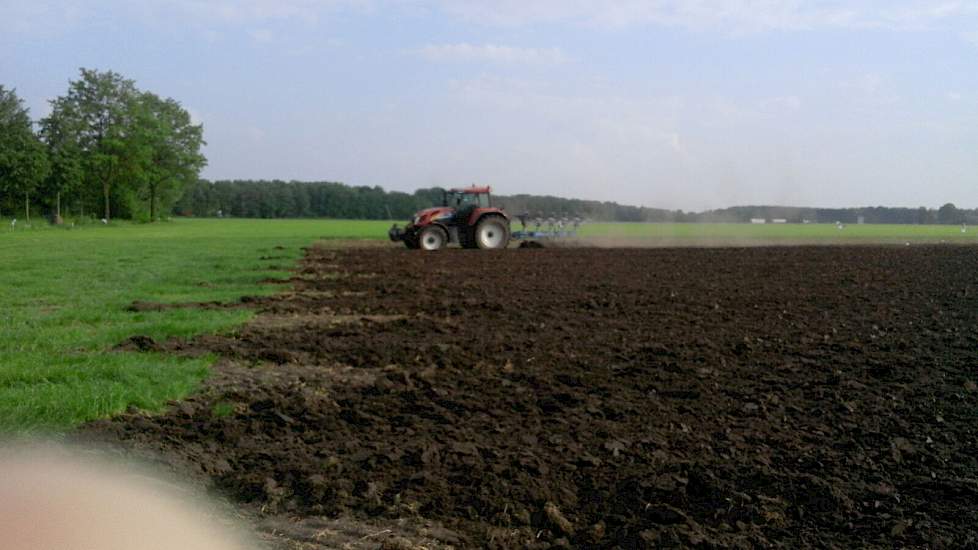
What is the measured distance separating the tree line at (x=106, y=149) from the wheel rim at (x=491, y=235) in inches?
1867

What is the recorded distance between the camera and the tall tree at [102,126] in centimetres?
7325

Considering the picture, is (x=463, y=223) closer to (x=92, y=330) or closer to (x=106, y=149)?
(x=92, y=330)

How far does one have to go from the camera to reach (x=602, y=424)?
5996 millimetres

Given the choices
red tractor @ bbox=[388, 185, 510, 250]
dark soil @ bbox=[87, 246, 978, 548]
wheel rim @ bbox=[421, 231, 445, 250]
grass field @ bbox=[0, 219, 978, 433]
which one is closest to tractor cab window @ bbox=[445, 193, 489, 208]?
red tractor @ bbox=[388, 185, 510, 250]

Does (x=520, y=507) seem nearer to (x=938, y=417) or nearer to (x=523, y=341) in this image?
(x=938, y=417)

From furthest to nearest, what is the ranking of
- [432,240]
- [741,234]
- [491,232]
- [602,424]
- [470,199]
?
[741,234] → [470,199] → [432,240] → [491,232] → [602,424]

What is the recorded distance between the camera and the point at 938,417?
247 inches

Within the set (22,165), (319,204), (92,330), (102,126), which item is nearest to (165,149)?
(102,126)

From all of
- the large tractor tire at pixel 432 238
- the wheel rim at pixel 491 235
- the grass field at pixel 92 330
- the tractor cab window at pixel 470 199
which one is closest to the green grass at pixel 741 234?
the wheel rim at pixel 491 235

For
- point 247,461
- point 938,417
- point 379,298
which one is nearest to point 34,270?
point 379,298

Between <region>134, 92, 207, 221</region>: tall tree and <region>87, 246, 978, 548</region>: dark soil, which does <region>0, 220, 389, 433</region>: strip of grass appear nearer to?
<region>87, 246, 978, 548</region>: dark soil

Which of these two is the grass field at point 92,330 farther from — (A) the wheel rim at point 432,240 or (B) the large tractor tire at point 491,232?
(B) the large tractor tire at point 491,232

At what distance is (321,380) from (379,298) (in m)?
7.09

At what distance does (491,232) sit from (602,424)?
24807 millimetres
